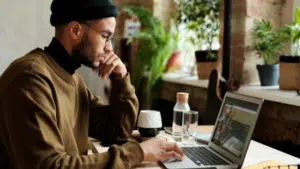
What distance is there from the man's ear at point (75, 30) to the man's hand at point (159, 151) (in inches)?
18.2

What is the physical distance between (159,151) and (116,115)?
46cm

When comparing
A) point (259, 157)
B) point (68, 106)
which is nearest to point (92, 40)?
point (68, 106)

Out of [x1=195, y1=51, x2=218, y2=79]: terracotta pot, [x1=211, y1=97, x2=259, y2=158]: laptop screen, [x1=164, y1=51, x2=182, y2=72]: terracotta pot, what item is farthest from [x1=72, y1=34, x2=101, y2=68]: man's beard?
[x1=164, y1=51, x2=182, y2=72]: terracotta pot

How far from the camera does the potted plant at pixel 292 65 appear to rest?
7.66 ft

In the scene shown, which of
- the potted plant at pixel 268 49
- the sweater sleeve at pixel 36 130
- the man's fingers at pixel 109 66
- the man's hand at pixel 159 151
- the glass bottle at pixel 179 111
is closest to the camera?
the sweater sleeve at pixel 36 130

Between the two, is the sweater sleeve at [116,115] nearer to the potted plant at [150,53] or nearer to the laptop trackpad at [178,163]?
the laptop trackpad at [178,163]

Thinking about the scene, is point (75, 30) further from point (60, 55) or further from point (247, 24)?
point (247, 24)

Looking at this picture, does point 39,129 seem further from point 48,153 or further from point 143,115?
point 143,115

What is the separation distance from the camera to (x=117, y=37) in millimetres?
4977

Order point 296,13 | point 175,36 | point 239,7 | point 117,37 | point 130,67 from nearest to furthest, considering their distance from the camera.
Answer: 1. point 296,13
2. point 239,7
3. point 175,36
4. point 130,67
5. point 117,37

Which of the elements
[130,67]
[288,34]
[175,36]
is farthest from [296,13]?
[130,67]

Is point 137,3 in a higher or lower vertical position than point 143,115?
higher

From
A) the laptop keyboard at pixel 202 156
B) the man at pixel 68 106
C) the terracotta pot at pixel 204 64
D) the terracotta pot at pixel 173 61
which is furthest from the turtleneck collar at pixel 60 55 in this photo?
the terracotta pot at pixel 173 61

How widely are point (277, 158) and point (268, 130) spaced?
0.98 m
